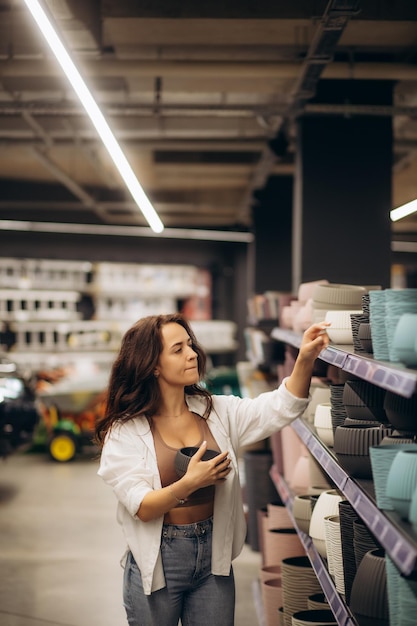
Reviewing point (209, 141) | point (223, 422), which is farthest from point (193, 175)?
point (223, 422)

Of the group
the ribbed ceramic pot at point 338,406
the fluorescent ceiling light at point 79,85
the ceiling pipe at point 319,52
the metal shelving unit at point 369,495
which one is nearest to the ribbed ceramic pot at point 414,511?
the metal shelving unit at point 369,495

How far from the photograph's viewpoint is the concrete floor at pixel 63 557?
4883mm

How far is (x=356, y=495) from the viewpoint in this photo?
250 cm

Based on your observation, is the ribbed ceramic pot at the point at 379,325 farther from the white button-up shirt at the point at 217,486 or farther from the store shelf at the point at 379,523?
the white button-up shirt at the point at 217,486

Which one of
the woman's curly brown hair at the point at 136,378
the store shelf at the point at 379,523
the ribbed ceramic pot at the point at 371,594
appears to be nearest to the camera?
the store shelf at the point at 379,523

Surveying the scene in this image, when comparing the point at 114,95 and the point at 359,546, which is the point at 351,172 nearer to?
the point at 114,95

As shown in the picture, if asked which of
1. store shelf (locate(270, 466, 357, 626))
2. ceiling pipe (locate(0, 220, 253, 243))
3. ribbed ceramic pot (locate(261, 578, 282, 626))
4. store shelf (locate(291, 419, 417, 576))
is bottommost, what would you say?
ribbed ceramic pot (locate(261, 578, 282, 626))

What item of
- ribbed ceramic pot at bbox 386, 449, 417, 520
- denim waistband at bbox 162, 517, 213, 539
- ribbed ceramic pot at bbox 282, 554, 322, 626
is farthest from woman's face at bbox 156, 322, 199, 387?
ribbed ceramic pot at bbox 282, 554, 322, 626

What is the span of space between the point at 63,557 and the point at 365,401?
382cm

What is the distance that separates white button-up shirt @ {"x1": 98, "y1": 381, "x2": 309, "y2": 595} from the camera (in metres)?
2.64

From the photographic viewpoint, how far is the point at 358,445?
2689mm

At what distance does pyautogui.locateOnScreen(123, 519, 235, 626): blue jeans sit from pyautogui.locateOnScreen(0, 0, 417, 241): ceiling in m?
2.03

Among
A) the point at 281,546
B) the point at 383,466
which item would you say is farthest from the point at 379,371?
the point at 281,546

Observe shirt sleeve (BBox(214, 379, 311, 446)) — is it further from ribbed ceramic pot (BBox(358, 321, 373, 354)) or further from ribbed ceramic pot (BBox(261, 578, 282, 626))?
ribbed ceramic pot (BBox(261, 578, 282, 626))
